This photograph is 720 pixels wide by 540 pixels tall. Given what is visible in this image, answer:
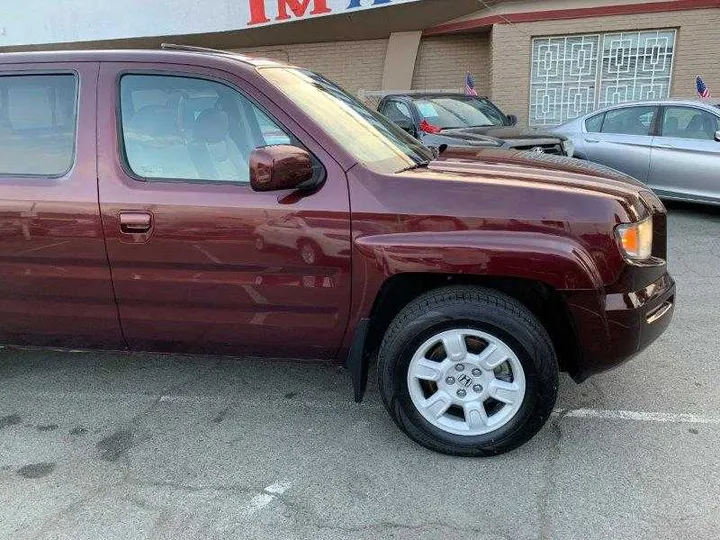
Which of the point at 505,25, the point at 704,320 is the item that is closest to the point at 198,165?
the point at 704,320

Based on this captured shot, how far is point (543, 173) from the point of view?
2.87 meters

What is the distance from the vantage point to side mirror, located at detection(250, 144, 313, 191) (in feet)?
8.16

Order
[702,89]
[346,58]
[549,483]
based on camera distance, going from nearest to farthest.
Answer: [549,483] → [702,89] → [346,58]

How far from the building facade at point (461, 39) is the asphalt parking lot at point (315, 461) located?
Answer: 32.2 ft

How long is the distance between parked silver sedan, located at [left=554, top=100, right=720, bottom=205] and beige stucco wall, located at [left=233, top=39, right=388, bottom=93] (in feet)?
22.8

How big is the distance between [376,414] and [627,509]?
1294 mm

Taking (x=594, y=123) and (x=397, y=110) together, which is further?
(x=397, y=110)

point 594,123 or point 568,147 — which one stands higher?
point 594,123

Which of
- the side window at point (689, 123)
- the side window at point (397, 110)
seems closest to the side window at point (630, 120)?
the side window at point (689, 123)

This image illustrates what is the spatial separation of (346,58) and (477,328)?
42.1 feet

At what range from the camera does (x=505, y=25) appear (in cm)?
1203

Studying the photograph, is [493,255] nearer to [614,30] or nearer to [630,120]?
[630,120]

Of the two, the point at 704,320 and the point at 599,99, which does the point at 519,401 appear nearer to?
the point at 704,320

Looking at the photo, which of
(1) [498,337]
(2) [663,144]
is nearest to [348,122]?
(1) [498,337]
